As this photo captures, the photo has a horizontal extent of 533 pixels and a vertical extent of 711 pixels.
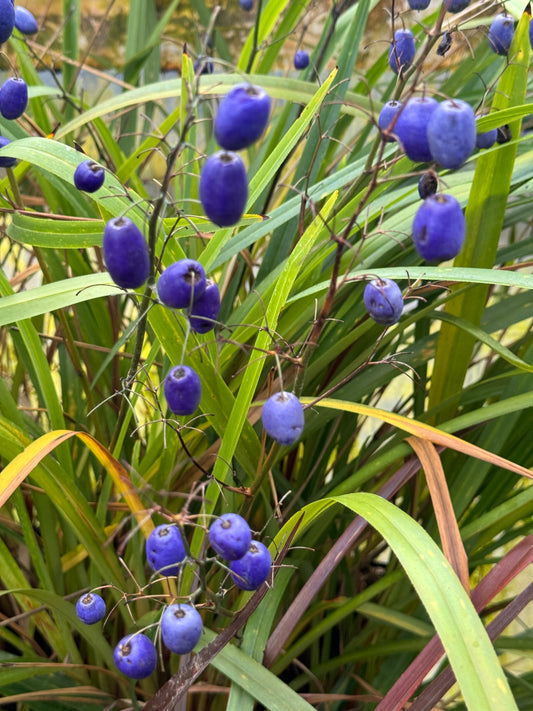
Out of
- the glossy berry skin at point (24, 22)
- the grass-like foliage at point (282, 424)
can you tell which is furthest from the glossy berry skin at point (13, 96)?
the glossy berry skin at point (24, 22)

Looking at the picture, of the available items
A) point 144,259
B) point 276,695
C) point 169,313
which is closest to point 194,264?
point 144,259

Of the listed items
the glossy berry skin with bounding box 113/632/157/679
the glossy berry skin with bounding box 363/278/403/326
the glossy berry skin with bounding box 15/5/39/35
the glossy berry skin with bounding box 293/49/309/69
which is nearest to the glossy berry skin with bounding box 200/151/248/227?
the glossy berry skin with bounding box 363/278/403/326

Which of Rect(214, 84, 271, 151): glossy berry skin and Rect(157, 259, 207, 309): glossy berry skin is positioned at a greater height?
Rect(214, 84, 271, 151): glossy berry skin

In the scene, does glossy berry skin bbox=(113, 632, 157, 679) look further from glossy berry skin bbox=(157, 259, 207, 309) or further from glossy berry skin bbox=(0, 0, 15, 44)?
glossy berry skin bbox=(0, 0, 15, 44)

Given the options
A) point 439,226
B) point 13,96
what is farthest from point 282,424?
point 13,96

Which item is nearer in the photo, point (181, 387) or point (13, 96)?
point (181, 387)

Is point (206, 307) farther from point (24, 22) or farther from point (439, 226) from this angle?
point (24, 22)

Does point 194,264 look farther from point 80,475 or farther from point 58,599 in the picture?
point 80,475
